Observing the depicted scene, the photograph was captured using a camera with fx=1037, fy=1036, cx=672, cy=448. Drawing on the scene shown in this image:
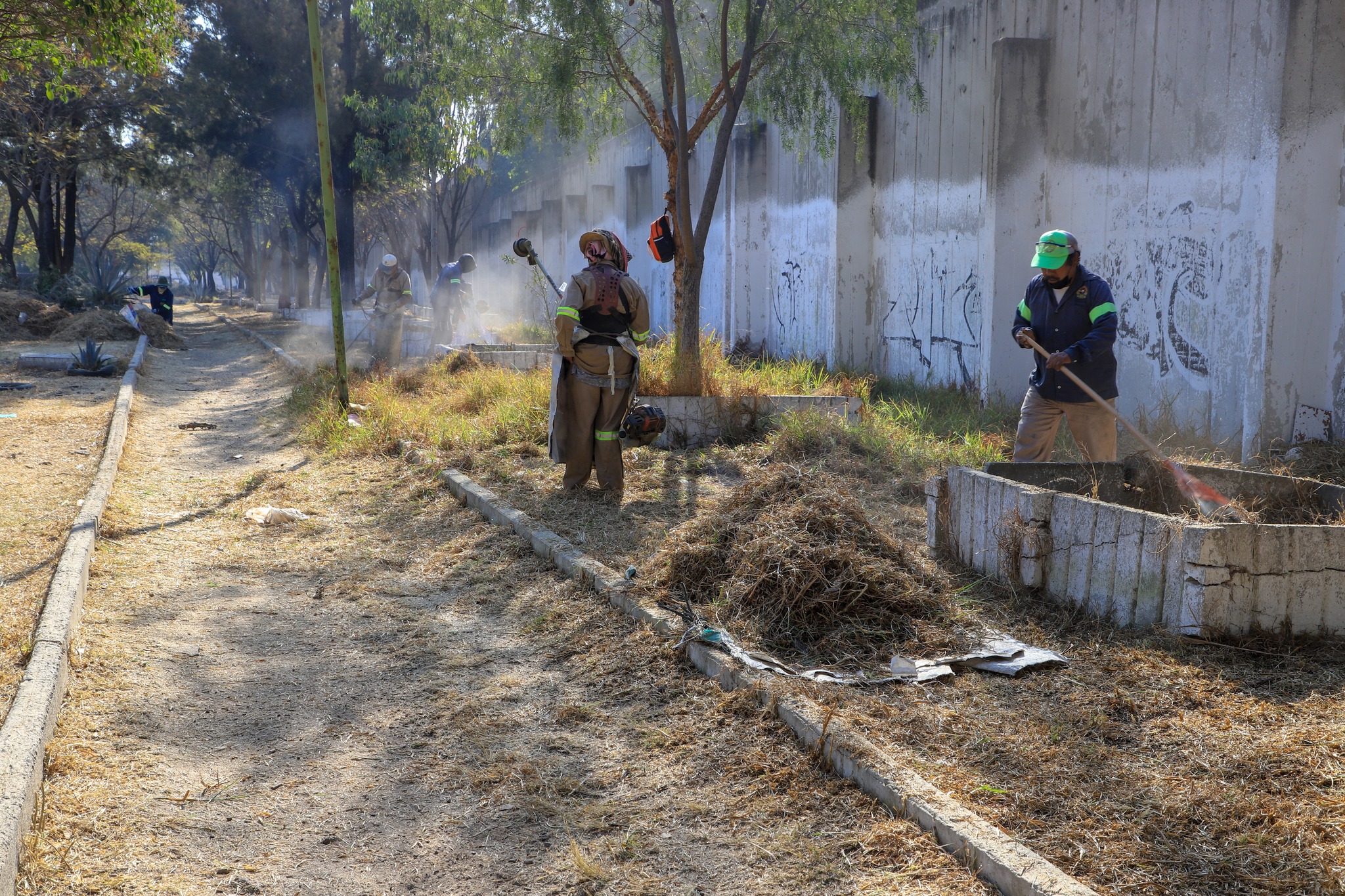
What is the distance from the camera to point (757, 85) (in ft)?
37.2

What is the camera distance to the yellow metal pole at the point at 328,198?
1062 cm

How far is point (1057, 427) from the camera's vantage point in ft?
20.7

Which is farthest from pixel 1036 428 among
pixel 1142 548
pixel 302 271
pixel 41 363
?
pixel 302 271

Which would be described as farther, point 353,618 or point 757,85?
point 757,85

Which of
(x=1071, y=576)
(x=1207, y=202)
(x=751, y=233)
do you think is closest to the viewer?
(x=1071, y=576)

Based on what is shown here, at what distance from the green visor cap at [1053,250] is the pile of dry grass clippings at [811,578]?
1975 mm

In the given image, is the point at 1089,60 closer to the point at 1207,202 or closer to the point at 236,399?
the point at 1207,202

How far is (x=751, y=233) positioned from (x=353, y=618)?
13577mm

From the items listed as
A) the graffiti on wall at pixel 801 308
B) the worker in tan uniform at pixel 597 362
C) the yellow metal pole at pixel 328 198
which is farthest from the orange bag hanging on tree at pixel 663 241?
the graffiti on wall at pixel 801 308

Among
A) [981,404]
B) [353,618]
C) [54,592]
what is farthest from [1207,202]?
[54,592]

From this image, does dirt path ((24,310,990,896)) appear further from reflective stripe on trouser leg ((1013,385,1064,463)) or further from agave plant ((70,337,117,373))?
agave plant ((70,337,117,373))

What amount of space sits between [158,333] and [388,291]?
11989 millimetres

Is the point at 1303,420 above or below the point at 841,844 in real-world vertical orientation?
above

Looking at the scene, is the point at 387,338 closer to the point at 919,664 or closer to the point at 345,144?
the point at 919,664
